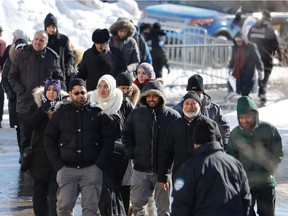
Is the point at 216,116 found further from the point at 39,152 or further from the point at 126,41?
the point at 126,41

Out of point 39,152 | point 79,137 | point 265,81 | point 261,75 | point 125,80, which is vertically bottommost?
point 265,81

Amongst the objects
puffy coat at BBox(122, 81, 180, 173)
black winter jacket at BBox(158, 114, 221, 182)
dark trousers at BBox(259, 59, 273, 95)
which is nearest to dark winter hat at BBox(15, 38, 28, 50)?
puffy coat at BBox(122, 81, 180, 173)

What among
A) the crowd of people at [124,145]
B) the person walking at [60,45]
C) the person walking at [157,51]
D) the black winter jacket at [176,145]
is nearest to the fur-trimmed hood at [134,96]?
the crowd of people at [124,145]

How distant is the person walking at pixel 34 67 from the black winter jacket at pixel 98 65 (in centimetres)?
34

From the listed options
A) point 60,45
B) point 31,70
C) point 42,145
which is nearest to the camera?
point 42,145

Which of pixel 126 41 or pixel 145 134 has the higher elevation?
pixel 126 41

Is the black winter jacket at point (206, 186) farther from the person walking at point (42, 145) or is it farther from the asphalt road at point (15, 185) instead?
the asphalt road at point (15, 185)

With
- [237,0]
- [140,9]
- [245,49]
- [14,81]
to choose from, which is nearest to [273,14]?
[237,0]

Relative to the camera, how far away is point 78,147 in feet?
28.9

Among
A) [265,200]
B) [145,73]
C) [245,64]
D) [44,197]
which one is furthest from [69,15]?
[265,200]

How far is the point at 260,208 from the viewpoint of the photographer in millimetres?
8797

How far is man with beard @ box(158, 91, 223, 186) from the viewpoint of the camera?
8734mm

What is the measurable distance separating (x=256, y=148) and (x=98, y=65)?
3.76 meters

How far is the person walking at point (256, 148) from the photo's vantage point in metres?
8.62
